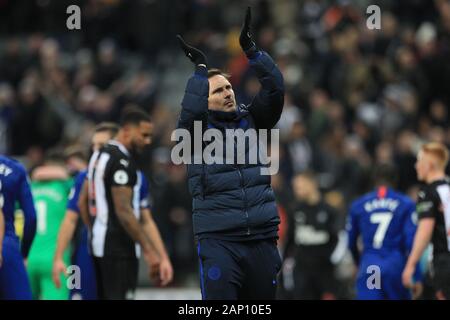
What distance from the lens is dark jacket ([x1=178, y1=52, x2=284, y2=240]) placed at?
8523 mm

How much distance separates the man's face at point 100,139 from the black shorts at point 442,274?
3717 mm

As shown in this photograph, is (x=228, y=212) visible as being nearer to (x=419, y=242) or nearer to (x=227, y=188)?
(x=227, y=188)

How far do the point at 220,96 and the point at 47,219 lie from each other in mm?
4737

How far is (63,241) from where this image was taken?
11.7 metres

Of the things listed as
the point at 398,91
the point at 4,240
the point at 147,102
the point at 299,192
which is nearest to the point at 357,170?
the point at 398,91

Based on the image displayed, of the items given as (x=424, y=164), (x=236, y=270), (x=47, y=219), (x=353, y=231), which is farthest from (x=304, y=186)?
(x=236, y=270)

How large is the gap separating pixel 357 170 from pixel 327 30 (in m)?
3.95

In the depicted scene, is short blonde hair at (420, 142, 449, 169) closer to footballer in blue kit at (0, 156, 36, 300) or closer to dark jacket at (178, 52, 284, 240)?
dark jacket at (178, 52, 284, 240)

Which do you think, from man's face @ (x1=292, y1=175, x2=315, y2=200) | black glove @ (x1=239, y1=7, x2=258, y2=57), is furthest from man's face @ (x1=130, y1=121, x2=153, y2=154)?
man's face @ (x1=292, y1=175, x2=315, y2=200)

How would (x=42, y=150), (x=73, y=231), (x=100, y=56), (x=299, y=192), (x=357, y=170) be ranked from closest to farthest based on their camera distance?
(x=73, y=231)
(x=299, y=192)
(x=357, y=170)
(x=42, y=150)
(x=100, y=56)

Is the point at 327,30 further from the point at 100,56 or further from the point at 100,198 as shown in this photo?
the point at 100,198

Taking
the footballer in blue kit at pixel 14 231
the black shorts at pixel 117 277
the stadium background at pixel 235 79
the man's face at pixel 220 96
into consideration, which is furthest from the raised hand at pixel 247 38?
the stadium background at pixel 235 79

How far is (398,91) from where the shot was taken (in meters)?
19.4

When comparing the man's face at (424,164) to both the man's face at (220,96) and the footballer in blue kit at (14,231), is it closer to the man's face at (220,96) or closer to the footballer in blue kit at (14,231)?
the man's face at (220,96)
